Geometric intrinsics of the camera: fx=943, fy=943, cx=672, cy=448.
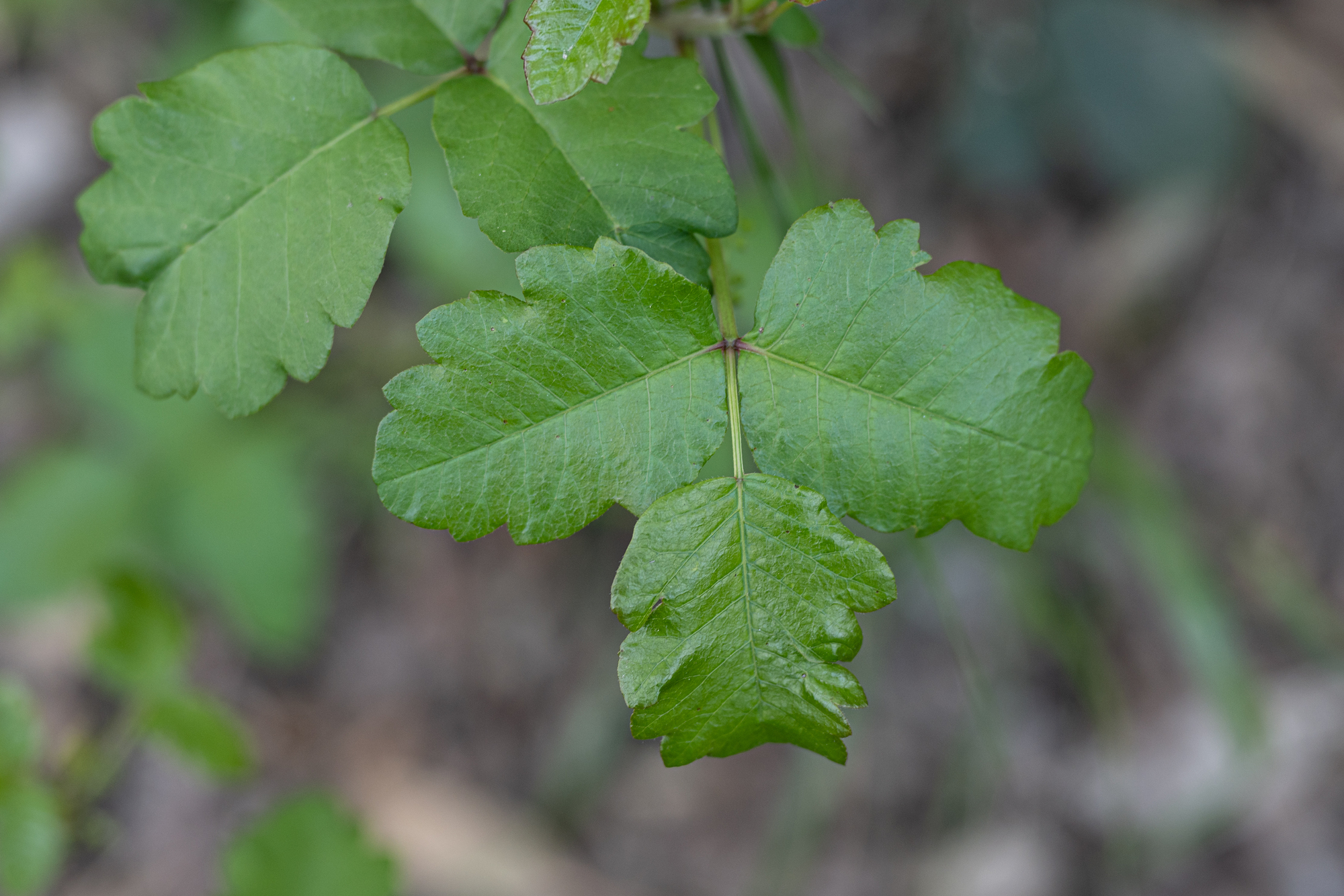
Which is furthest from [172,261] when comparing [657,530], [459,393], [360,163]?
[657,530]

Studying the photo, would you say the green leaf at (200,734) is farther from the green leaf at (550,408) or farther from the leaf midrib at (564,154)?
the leaf midrib at (564,154)

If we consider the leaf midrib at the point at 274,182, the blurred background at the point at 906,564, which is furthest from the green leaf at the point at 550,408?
the blurred background at the point at 906,564

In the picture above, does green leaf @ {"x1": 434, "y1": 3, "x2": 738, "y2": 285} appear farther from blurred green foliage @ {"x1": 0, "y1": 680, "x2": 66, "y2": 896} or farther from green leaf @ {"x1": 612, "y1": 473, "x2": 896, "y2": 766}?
blurred green foliage @ {"x1": 0, "y1": 680, "x2": 66, "y2": 896}

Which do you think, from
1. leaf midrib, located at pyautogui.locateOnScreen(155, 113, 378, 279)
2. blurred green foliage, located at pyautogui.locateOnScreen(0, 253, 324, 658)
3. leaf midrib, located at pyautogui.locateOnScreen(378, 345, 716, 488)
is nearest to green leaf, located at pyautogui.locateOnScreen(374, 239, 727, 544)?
leaf midrib, located at pyautogui.locateOnScreen(378, 345, 716, 488)

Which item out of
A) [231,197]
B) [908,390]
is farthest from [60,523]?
[908,390]

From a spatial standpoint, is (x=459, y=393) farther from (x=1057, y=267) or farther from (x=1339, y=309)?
(x=1339, y=309)

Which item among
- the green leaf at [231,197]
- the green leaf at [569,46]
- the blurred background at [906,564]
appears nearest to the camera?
the green leaf at [569,46]
